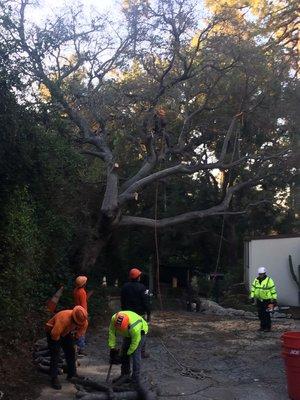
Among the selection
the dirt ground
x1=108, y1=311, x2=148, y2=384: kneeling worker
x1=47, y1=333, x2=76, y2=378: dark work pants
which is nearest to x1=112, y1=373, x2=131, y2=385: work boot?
x1=108, y1=311, x2=148, y2=384: kneeling worker

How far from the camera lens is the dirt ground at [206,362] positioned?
28.8 feet

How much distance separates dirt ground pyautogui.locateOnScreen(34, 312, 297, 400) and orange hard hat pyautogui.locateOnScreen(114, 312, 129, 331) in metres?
1.26

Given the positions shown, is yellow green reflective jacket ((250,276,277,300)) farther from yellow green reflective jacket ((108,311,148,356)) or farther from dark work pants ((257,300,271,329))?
yellow green reflective jacket ((108,311,148,356))

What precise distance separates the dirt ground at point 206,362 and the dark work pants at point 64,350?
26cm

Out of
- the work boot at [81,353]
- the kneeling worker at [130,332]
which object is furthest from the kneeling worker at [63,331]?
the work boot at [81,353]

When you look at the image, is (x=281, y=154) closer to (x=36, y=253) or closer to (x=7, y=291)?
(x=36, y=253)

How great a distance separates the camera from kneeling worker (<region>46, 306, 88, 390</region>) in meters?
8.45

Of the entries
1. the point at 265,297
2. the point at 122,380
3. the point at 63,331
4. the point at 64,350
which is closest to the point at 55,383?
the point at 64,350

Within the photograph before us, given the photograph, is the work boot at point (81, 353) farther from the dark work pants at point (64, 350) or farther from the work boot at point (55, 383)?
the work boot at point (55, 383)

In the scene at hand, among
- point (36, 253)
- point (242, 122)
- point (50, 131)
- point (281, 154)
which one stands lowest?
point (36, 253)

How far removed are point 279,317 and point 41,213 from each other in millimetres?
9488

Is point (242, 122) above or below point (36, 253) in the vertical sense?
above

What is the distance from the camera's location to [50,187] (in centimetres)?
1214

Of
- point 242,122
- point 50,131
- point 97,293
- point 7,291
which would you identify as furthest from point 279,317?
point 7,291
